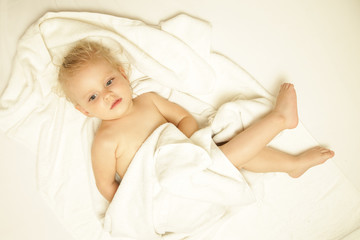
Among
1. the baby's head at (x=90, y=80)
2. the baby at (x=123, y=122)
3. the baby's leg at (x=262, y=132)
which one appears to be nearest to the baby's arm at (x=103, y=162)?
the baby at (x=123, y=122)

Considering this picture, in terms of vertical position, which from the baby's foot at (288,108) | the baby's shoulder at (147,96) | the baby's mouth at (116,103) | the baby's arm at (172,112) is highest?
the baby's foot at (288,108)

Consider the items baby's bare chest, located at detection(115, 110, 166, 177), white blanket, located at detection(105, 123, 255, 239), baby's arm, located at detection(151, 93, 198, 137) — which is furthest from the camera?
baby's arm, located at detection(151, 93, 198, 137)

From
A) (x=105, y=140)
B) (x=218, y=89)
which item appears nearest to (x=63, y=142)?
(x=105, y=140)

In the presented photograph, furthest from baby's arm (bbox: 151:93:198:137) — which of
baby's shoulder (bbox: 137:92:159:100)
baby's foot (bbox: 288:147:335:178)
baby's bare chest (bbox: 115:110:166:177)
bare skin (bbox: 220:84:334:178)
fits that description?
baby's foot (bbox: 288:147:335:178)

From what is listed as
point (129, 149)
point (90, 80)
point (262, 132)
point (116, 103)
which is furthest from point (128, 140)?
point (262, 132)

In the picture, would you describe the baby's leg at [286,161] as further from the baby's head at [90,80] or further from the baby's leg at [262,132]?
the baby's head at [90,80]

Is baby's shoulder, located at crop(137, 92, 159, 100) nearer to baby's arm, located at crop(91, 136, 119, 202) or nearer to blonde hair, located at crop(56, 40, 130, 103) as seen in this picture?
blonde hair, located at crop(56, 40, 130, 103)

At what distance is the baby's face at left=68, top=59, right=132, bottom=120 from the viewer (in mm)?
991

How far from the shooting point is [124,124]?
1079 mm

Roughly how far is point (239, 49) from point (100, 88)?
0.60m

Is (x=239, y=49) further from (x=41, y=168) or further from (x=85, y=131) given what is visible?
(x=41, y=168)

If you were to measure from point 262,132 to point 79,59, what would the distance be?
715 mm

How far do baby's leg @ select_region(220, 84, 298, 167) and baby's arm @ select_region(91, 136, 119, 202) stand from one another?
16.2 inches

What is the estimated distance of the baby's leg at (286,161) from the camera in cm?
109
